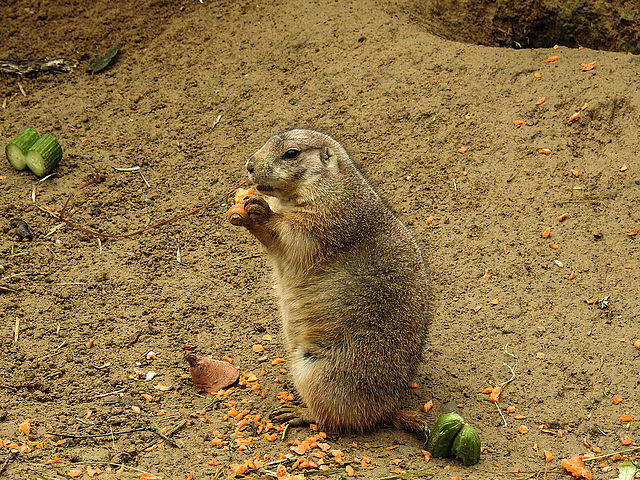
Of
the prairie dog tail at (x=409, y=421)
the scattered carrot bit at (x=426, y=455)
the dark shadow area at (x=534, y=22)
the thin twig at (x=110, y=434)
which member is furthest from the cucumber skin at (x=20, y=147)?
the scattered carrot bit at (x=426, y=455)

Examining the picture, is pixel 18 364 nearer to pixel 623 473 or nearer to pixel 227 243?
pixel 227 243

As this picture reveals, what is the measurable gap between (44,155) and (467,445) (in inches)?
198

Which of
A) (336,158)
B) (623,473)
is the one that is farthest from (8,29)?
→ (623,473)

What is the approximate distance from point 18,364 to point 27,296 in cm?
89

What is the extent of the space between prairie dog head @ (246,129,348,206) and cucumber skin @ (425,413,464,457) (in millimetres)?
1639

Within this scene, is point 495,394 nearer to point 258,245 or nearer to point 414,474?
point 414,474

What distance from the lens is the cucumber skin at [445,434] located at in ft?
14.1

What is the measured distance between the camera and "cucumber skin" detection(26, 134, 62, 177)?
23.2 feet

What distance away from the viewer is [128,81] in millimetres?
8438

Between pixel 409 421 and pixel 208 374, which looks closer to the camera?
pixel 409 421

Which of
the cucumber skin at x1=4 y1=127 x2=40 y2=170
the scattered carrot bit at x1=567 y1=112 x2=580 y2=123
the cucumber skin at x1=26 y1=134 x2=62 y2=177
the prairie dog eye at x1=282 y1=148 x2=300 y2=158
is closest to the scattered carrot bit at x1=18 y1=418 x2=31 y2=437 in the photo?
the prairie dog eye at x1=282 y1=148 x2=300 y2=158

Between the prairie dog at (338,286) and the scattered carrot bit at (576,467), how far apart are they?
879mm

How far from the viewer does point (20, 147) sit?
23.4 ft

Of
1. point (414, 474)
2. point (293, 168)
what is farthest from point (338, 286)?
point (414, 474)
